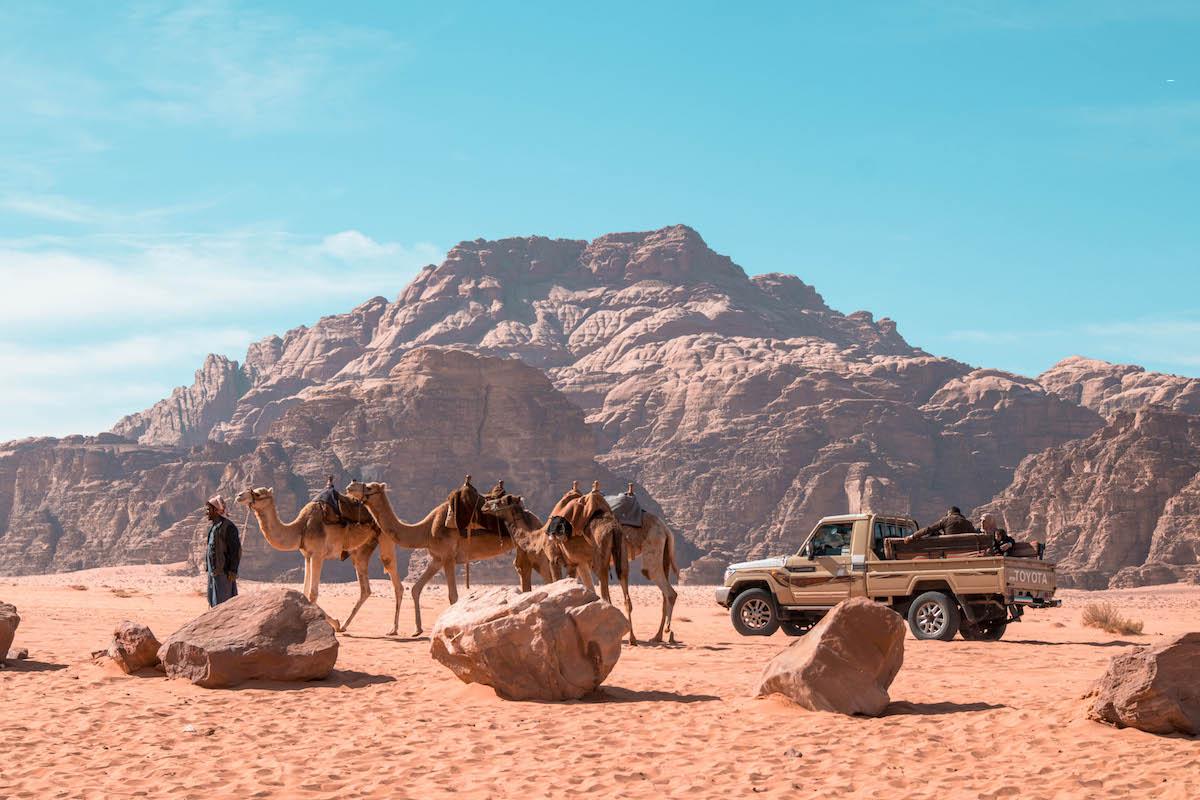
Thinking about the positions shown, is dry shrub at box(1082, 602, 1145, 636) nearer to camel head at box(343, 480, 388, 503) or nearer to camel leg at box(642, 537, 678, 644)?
camel leg at box(642, 537, 678, 644)

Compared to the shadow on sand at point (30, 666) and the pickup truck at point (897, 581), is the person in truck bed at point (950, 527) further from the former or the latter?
the shadow on sand at point (30, 666)

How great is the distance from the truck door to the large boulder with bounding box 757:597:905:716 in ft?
25.5

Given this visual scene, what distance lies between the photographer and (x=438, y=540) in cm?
1900

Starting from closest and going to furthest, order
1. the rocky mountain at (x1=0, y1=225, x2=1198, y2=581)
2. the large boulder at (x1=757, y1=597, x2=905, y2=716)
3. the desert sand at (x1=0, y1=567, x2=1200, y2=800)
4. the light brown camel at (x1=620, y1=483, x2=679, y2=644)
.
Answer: the desert sand at (x1=0, y1=567, x2=1200, y2=800)
the large boulder at (x1=757, y1=597, x2=905, y2=716)
the light brown camel at (x1=620, y1=483, x2=679, y2=644)
the rocky mountain at (x1=0, y1=225, x2=1198, y2=581)

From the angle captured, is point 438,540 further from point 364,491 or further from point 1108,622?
point 1108,622

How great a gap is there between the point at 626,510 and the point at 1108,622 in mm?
11678

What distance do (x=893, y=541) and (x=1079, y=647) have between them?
10.6 ft

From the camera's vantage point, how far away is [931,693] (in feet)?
41.8

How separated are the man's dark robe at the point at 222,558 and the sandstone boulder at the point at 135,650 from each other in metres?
2.30

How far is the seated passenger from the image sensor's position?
63.4 feet

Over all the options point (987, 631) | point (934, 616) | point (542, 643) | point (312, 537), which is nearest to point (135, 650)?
point (542, 643)

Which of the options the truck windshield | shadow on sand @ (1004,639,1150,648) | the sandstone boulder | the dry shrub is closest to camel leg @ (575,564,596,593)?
the truck windshield

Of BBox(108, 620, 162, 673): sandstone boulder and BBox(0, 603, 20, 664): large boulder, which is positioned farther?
BBox(0, 603, 20, 664): large boulder

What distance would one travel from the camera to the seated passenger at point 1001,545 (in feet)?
63.4
